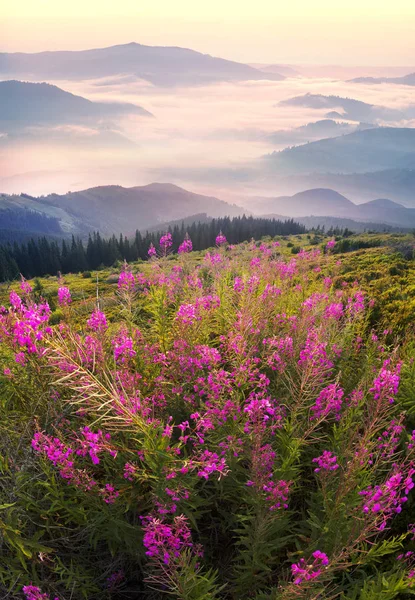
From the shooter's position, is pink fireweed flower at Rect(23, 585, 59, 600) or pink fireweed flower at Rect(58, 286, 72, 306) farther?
pink fireweed flower at Rect(58, 286, 72, 306)

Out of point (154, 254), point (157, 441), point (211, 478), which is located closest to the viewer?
point (157, 441)

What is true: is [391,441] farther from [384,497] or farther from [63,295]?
[63,295]

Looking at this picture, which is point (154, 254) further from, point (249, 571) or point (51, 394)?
point (249, 571)

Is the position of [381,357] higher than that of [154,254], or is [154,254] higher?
[154,254]

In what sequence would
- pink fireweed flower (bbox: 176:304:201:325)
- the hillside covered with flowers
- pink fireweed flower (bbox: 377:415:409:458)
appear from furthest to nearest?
pink fireweed flower (bbox: 176:304:201:325) → pink fireweed flower (bbox: 377:415:409:458) → the hillside covered with flowers

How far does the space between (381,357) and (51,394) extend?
5.68m

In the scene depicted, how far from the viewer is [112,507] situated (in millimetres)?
3855

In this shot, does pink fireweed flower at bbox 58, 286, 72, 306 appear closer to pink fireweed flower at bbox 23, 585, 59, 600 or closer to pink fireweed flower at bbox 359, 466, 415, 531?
pink fireweed flower at bbox 23, 585, 59, 600

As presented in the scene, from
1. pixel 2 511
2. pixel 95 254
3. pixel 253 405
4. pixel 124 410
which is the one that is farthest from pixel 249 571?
pixel 95 254

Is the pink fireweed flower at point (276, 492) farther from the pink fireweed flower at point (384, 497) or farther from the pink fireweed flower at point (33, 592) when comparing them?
the pink fireweed flower at point (33, 592)

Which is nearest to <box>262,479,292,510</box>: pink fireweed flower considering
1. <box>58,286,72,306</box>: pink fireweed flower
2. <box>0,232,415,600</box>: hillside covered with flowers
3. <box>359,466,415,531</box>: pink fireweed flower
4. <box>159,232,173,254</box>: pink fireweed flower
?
<box>0,232,415,600</box>: hillside covered with flowers

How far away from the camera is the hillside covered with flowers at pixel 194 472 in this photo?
3.19 m

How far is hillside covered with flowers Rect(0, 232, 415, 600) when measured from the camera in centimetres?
319

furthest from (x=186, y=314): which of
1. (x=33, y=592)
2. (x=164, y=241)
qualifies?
(x=164, y=241)
